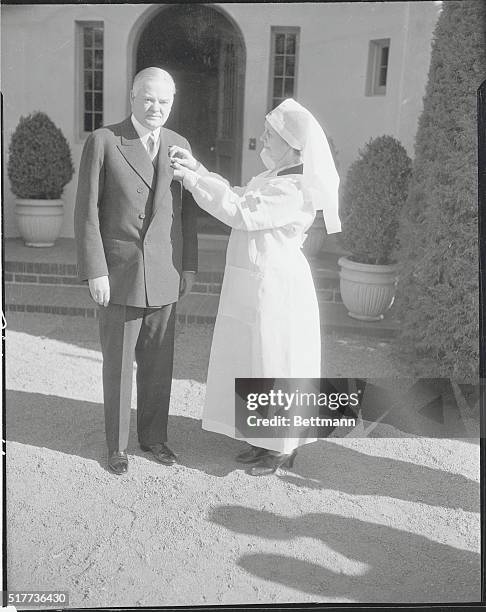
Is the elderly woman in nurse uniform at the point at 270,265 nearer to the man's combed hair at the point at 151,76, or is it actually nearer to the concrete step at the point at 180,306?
the concrete step at the point at 180,306

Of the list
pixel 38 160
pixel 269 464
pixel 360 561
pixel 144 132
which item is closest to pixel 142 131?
pixel 144 132

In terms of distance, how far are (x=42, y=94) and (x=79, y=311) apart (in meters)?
0.96

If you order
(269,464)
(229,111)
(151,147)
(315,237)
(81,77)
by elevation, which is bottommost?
(269,464)

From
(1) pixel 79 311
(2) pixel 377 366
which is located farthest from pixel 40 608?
(2) pixel 377 366

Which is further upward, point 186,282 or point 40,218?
point 40,218

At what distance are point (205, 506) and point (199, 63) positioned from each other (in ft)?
6.02

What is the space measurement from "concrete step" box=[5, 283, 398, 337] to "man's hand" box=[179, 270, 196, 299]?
39mm

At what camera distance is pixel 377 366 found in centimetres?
326

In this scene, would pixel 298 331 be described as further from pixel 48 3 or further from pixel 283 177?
pixel 48 3

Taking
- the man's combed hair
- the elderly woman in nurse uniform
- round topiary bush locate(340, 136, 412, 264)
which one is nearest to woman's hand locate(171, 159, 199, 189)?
the elderly woman in nurse uniform

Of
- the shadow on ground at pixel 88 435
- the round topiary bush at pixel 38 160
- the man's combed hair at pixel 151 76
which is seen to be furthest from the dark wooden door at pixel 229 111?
the shadow on ground at pixel 88 435

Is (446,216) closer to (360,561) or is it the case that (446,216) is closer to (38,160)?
(360,561)

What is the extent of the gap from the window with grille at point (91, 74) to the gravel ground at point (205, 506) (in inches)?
35.4

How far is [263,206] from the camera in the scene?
297 cm
